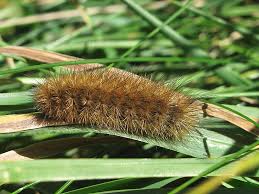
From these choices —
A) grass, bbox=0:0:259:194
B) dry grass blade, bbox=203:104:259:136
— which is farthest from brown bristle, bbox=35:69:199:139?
dry grass blade, bbox=203:104:259:136

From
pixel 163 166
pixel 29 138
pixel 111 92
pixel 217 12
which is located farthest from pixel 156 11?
pixel 163 166

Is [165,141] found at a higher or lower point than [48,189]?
higher

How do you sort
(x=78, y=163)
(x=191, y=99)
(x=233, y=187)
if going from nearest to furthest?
(x=78, y=163) < (x=233, y=187) < (x=191, y=99)

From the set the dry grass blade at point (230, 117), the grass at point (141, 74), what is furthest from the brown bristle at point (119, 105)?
the dry grass blade at point (230, 117)

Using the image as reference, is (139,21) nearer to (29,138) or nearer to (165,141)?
(29,138)

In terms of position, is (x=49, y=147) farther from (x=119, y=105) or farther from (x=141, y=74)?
(x=141, y=74)

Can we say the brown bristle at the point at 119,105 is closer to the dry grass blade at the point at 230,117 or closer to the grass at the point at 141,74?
the grass at the point at 141,74
